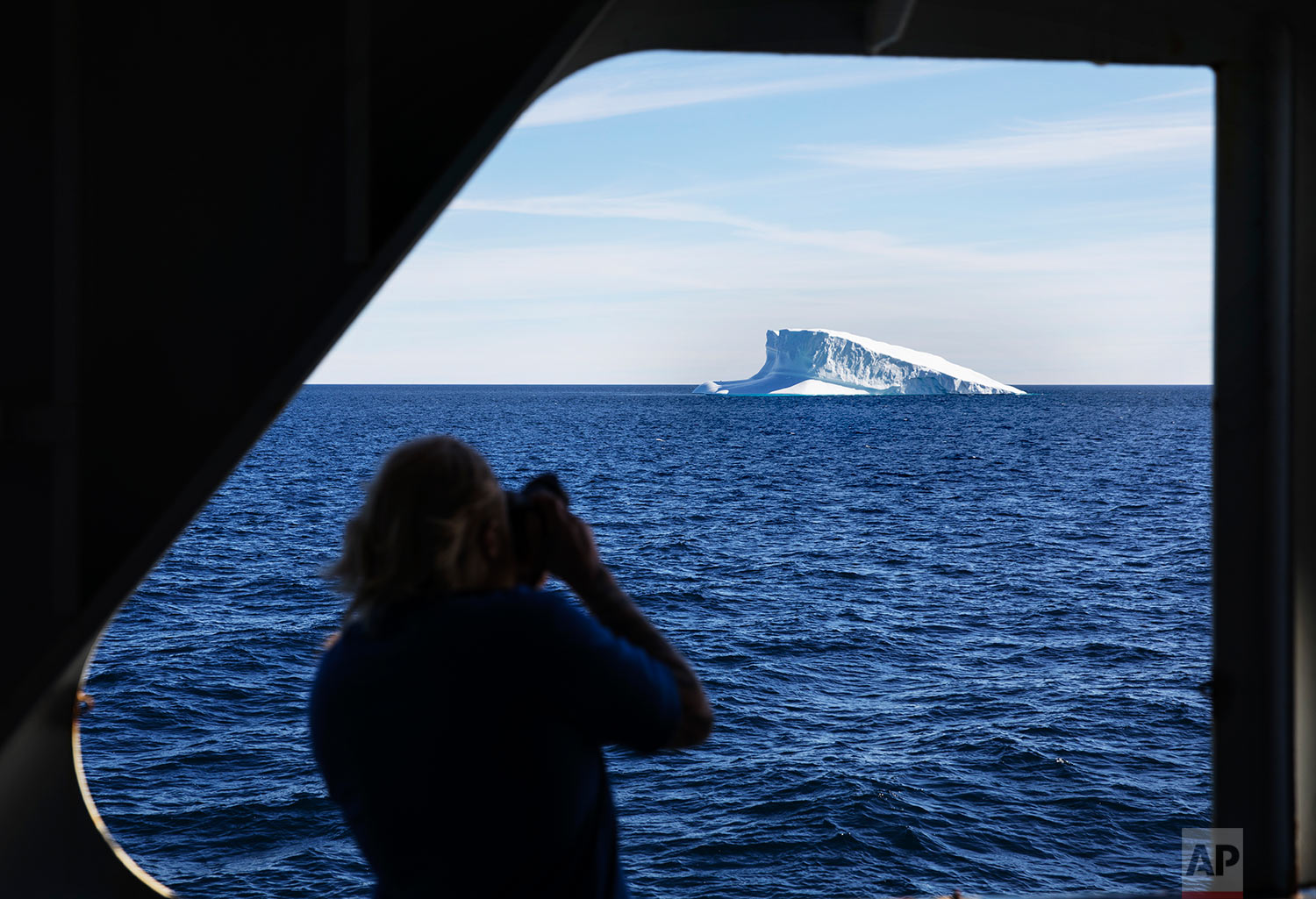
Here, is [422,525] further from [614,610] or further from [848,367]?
[848,367]

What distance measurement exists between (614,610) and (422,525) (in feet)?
0.92

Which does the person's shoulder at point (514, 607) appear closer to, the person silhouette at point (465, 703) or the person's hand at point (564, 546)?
the person silhouette at point (465, 703)

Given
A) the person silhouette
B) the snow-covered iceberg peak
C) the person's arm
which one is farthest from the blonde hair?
the snow-covered iceberg peak

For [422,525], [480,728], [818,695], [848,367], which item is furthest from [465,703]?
[848,367]

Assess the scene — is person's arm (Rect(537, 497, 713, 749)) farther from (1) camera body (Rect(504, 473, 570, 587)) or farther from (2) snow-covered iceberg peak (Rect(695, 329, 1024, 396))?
(2) snow-covered iceberg peak (Rect(695, 329, 1024, 396))

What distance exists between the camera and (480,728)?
119cm

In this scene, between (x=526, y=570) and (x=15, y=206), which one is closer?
(x=526, y=570)

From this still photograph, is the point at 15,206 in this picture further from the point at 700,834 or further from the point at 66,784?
the point at 700,834

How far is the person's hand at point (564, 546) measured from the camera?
1351 mm

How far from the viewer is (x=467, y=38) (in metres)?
1.62

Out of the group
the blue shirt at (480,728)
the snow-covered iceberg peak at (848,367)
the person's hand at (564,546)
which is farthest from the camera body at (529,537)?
the snow-covered iceberg peak at (848,367)

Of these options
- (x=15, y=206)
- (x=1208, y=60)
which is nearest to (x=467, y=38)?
(x=15, y=206)

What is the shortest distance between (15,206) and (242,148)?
334 mm

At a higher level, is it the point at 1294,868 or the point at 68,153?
the point at 68,153
